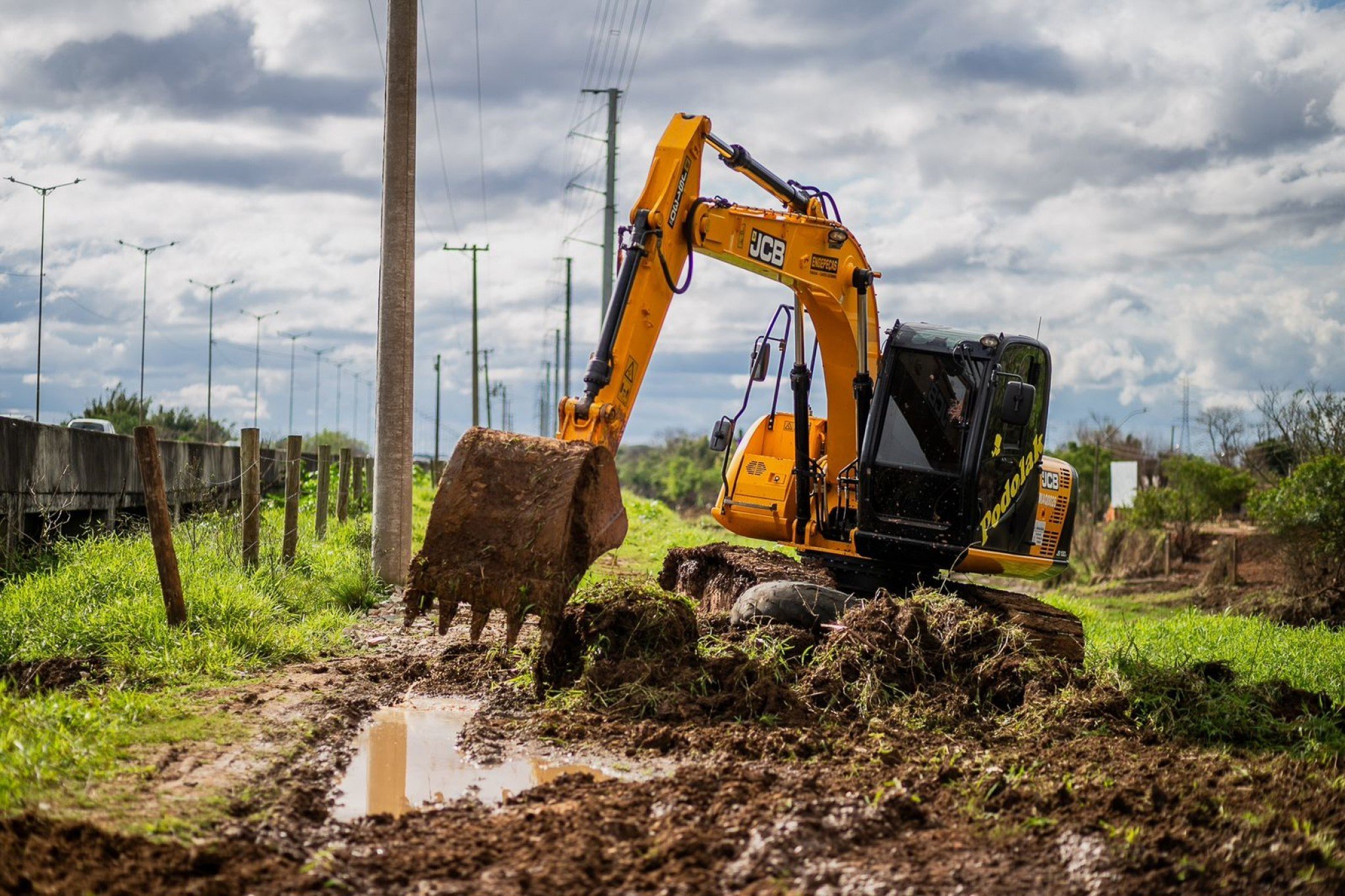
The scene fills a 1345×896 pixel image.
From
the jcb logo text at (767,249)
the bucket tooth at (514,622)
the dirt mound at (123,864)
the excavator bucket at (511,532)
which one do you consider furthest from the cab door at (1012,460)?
the dirt mound at (123,864)

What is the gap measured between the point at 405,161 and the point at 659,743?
888 centimetres

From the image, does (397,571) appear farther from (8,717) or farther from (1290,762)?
(1290,762)

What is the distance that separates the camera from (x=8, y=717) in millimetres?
6395

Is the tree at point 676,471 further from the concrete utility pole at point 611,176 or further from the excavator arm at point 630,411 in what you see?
the excavator arm at point 630,411

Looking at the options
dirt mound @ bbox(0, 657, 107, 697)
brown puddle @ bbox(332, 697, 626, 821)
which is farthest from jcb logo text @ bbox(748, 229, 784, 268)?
dirt mound @ bbox(0, 657, 107, 697)

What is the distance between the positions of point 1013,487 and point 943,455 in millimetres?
813

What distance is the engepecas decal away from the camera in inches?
417

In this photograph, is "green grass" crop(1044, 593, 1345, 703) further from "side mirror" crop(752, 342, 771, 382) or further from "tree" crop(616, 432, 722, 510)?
"tree" crop(616, 432, 722, 510)

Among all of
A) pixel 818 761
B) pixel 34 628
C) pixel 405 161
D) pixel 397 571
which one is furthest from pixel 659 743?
pixel 405 161

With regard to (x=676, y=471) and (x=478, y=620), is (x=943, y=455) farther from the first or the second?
(x=676, y=471)

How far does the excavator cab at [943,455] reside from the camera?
34.3ft

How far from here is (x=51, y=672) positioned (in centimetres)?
798

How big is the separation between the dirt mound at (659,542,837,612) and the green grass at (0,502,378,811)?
3.16 m

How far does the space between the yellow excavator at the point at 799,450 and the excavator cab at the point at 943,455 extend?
15 mm
